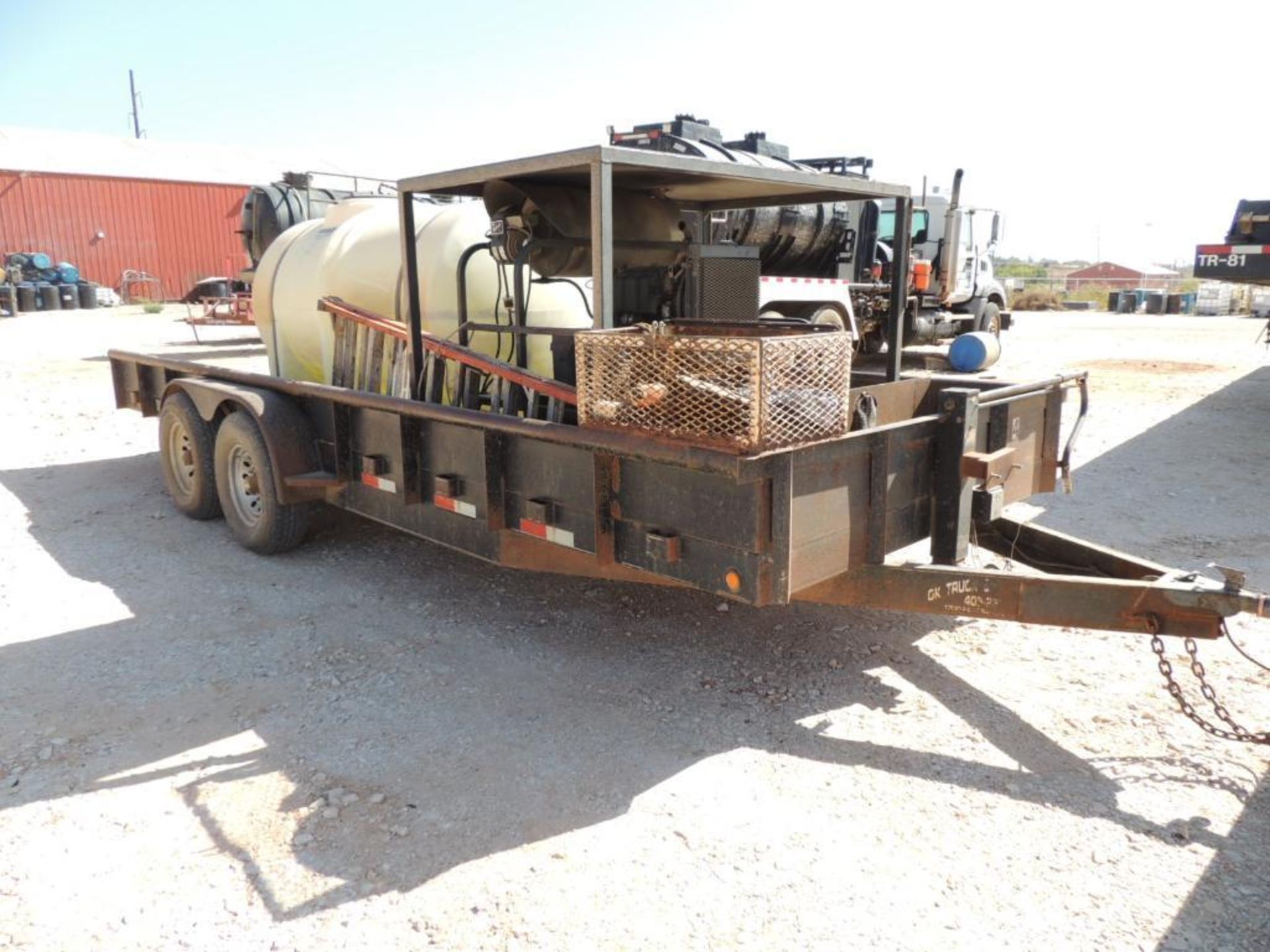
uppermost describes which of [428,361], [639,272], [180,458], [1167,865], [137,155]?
[137,155]

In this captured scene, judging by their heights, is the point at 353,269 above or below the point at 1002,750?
above

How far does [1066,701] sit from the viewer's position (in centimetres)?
376

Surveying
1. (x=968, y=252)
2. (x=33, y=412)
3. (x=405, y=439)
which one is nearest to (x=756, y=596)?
(x=405, y=439)

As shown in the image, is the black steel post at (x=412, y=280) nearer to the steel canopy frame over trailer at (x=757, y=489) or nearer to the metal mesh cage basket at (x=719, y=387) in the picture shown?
the steel canopy frame over trailer at (x=757, y=489)

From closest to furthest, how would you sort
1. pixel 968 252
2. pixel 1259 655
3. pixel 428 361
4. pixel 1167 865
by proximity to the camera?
pixel 1167 865
pixel 1259 655
pixel 428 361
pixel 968 252

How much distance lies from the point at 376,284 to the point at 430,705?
2.86 metres

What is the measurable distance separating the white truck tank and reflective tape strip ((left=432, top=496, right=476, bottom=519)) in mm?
1017

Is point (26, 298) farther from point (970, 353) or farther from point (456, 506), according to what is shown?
point (456, 506)

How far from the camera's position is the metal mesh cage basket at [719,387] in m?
2.92

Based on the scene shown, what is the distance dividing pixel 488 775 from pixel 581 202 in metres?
2.69

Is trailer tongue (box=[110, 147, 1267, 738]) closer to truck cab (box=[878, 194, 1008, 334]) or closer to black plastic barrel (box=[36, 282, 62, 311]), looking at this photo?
truck cab (box=[878, 194, 1008, 334])

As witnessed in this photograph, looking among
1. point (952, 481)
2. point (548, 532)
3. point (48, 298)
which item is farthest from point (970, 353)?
point (48, 298)

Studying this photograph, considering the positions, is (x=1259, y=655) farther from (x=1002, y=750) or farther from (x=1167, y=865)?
(x=1167, y=865)

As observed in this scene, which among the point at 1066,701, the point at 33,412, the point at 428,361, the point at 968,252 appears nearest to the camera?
the point at 1066,701
